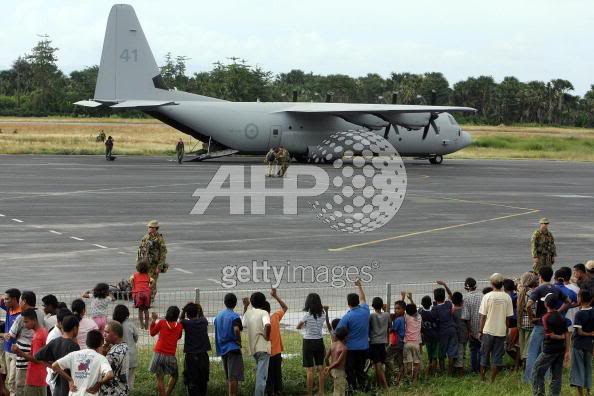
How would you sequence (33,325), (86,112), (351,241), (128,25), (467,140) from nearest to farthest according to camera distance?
(33,325)
(351,241)
(128,25)
(467,140)
(86,112)

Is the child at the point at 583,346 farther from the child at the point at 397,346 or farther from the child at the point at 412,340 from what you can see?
the child at the point at 397,346

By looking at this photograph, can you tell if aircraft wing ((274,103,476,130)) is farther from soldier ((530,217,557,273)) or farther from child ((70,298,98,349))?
child ((70,298,98,349))

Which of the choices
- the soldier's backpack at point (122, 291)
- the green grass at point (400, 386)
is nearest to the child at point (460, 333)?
the green grass at point (400, 386)

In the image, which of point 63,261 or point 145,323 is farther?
point 63,261

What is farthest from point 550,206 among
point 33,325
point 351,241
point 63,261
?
point 33,325

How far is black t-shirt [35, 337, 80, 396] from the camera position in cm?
939

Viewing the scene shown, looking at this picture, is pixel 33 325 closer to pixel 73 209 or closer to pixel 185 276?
pixel 185 276

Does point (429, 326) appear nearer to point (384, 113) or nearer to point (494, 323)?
point (494, 323)

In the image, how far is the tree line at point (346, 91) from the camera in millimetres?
129375

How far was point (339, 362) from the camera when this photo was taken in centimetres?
1180

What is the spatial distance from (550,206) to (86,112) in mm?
108195

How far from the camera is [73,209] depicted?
3083 centimetres

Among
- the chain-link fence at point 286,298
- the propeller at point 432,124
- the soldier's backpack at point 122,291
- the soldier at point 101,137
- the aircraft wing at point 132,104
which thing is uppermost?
the aircraft wing at point 132,104

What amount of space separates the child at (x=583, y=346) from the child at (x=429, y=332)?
6.67 ft
